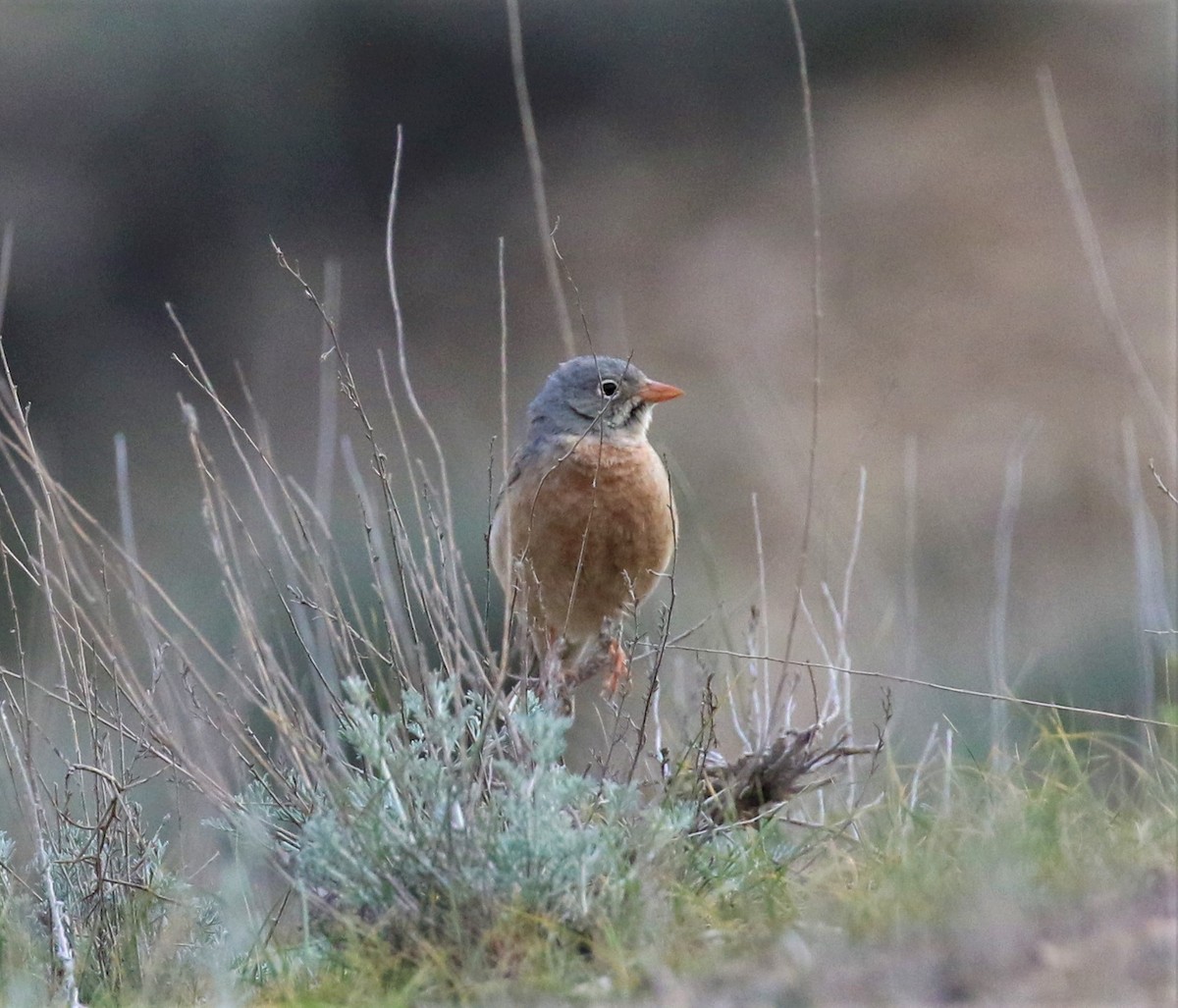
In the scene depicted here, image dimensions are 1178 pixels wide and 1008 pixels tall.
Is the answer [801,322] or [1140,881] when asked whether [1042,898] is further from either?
[801,322]

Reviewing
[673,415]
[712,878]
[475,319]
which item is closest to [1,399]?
[712,878]

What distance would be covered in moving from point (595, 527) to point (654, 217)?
12224 mm

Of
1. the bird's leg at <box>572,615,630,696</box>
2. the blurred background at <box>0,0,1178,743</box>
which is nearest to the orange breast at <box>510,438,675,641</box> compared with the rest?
the bird's leg at <box>572,615,630,696</box>

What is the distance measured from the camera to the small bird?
4961 millimetres

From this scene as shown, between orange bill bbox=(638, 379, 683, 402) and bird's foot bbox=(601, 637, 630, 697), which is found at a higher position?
orange bill bbox=(638, 379, 683, 402)

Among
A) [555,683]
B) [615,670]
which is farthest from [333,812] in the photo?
[615,670]

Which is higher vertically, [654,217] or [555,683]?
[654,217]

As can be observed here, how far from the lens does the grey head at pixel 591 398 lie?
531 cm

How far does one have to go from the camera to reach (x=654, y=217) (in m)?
16.7

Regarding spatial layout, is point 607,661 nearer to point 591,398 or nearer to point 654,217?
point 591,398

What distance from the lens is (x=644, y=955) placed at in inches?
104

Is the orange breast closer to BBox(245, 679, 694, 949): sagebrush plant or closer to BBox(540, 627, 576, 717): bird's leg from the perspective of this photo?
BBox(540, 627, 576, 717): bird's leg

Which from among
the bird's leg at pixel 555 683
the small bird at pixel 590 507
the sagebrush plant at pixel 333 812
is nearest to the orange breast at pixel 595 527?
the small bird at pixel 590 507

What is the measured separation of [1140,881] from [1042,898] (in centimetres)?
19
